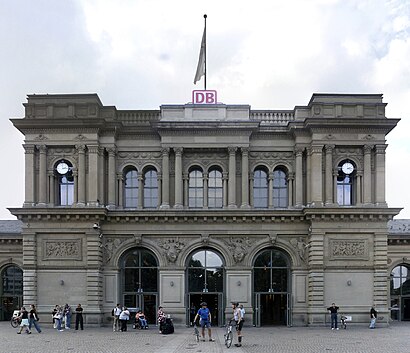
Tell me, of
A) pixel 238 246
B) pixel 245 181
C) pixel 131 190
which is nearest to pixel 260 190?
pixel 245 181

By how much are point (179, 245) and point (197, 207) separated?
10.6 feet

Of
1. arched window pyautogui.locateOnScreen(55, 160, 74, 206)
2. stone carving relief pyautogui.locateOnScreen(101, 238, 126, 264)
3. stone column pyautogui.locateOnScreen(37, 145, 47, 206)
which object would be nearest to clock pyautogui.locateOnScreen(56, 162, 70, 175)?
arched window pyautogui.locateOnScreen(55, 160, 74, 206)

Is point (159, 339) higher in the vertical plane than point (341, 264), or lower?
lower

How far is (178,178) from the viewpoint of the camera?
48219 mm

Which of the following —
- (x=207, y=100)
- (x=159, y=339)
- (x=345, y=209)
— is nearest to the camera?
(x=159, y=339)

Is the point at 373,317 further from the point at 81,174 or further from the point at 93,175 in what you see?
the point at 81,174

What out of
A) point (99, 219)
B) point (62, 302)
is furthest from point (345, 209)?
point (62, 302)

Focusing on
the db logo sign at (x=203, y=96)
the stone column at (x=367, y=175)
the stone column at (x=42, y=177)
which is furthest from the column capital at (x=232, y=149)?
the stone column at (x=42, y=177)

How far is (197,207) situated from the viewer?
48906mm

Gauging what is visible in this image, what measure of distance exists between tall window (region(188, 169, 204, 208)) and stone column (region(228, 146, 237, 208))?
223 centimetres

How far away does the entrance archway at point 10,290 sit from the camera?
191 feet

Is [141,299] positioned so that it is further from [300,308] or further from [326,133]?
[326,133]

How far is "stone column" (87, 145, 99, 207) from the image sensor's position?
1866 inches

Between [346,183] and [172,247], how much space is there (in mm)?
13787
